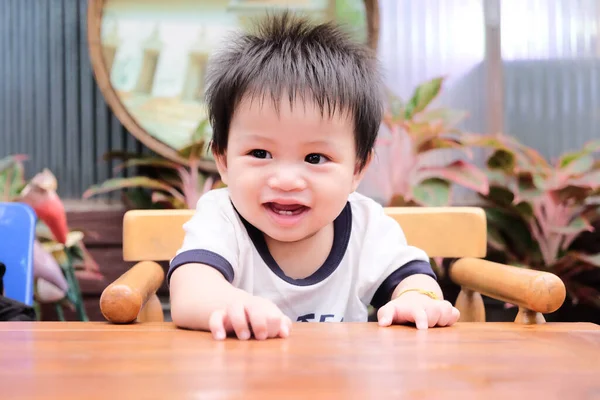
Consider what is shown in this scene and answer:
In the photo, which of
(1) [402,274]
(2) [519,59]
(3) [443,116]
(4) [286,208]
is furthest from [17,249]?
(2) [519,59]

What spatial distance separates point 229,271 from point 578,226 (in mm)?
1199

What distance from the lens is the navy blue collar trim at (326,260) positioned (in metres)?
0.86

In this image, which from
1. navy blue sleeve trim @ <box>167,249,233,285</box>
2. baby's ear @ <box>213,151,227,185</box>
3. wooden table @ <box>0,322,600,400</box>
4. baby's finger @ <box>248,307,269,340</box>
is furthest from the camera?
baby's ear @ <box>213,151,227,185</box>

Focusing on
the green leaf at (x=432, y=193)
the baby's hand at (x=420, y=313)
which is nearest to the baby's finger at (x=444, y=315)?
the baby's hand at (x=420, y=313)

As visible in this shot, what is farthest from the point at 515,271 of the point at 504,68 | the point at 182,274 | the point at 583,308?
the point at 504,68

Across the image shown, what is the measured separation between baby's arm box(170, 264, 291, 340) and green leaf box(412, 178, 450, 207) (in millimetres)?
966

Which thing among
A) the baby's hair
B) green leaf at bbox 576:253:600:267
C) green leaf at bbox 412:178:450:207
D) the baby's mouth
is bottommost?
green leaf at bbox 576:253:600:267

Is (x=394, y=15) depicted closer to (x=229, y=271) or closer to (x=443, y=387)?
(x=229, y=271)

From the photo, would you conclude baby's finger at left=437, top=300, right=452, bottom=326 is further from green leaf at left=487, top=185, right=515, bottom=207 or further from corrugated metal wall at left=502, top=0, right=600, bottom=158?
corrugated metal wall at left=502, top=0, right=600, bottom=158

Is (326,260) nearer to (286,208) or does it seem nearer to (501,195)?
(286,208)

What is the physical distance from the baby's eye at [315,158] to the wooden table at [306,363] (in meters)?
0.25

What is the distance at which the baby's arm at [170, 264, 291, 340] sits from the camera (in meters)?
0.53

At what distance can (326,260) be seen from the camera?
0.89m

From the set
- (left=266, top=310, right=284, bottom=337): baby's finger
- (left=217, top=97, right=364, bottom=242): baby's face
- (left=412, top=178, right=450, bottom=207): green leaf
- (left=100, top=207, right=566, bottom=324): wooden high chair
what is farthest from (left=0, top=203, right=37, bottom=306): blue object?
(left=412, top=178, right=450, bottom=207): green leaf
